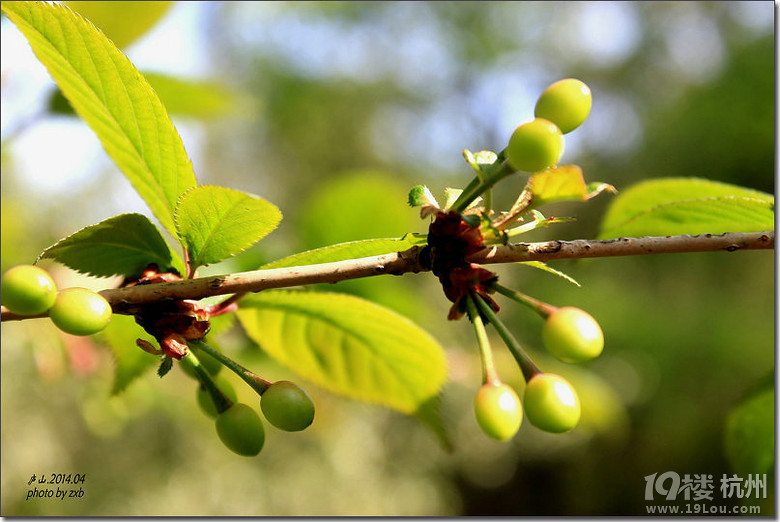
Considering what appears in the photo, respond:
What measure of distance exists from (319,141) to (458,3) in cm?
278

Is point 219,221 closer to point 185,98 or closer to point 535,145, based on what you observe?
point 535,145

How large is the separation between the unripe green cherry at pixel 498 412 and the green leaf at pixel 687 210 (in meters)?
0.15

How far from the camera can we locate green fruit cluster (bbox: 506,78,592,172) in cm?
23

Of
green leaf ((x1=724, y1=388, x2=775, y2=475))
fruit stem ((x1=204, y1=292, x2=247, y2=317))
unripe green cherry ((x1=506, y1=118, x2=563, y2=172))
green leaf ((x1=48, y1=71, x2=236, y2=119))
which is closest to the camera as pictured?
unripe green cherry ((x1=506, y1=118, x2=563, y2=172))

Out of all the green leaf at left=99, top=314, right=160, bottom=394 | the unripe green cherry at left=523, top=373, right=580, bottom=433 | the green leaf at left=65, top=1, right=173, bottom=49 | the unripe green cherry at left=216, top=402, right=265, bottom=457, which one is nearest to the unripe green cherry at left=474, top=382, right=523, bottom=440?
the unripe green cherry at left=523, top=373, right=580, bottom=433

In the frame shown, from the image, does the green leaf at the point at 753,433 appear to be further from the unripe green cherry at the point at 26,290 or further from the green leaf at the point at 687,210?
the unripe green cherry at the point at 26,290

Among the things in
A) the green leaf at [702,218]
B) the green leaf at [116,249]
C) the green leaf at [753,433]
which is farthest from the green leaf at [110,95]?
the green leaf at [753,433]

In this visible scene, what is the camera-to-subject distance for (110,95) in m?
0.29

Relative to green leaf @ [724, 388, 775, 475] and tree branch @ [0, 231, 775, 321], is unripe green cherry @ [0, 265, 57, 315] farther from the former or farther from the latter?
green leaf @ [724, 388, 775, 475]

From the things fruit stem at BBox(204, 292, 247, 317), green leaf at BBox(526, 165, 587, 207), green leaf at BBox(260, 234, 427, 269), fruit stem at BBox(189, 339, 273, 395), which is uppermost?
green leaf at BBox(526, 165, 587, 207)

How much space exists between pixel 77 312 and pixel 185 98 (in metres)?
0.49

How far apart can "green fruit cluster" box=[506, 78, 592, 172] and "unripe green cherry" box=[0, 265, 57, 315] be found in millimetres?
186

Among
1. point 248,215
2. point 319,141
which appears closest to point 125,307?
point 248,215

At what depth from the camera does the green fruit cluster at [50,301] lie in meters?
0.23
